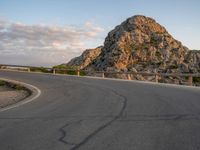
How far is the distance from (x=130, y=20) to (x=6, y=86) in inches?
2191

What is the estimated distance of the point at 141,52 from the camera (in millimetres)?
68438

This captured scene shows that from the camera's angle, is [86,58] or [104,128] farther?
[86,58]

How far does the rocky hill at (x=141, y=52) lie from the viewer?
6394 centimetres

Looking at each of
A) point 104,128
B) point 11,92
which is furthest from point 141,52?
point 104,128

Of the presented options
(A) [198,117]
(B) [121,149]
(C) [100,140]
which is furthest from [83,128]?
(A) [198,117]

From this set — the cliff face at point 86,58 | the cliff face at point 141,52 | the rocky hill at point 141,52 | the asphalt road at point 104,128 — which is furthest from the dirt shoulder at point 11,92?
the cliff face at point 86,58

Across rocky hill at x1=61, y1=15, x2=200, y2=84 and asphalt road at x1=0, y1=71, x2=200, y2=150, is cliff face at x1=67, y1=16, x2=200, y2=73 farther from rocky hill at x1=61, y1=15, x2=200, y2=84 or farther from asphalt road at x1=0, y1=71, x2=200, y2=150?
asphalt road at x1=0, y1=71, x2=200, y2=150

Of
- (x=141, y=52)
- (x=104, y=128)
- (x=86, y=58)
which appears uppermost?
(x=141, y=52)

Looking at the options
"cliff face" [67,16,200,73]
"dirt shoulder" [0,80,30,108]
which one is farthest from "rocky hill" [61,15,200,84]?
"dirt shoulder" [0,80,30,108]

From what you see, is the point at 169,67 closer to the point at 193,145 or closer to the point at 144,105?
the point at 144,105

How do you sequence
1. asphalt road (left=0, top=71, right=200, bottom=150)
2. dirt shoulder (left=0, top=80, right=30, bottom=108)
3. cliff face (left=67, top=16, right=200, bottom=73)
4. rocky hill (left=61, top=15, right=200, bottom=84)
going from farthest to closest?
cliff face (left=67, top=16, right=200, bottom=73), rocky hill (left=61, top=15, right=200, bottom=84), dirt shoulder (left=0, top=80, right=30, bottom=108), asphalt road (left=0, top=71, right=200, bottom=150)

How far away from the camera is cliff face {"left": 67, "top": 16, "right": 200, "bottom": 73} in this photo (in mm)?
64062

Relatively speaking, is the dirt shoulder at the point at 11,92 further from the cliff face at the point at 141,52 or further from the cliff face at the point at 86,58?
the cliff face at the point at 86,58

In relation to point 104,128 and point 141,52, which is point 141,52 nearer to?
point 141,52
